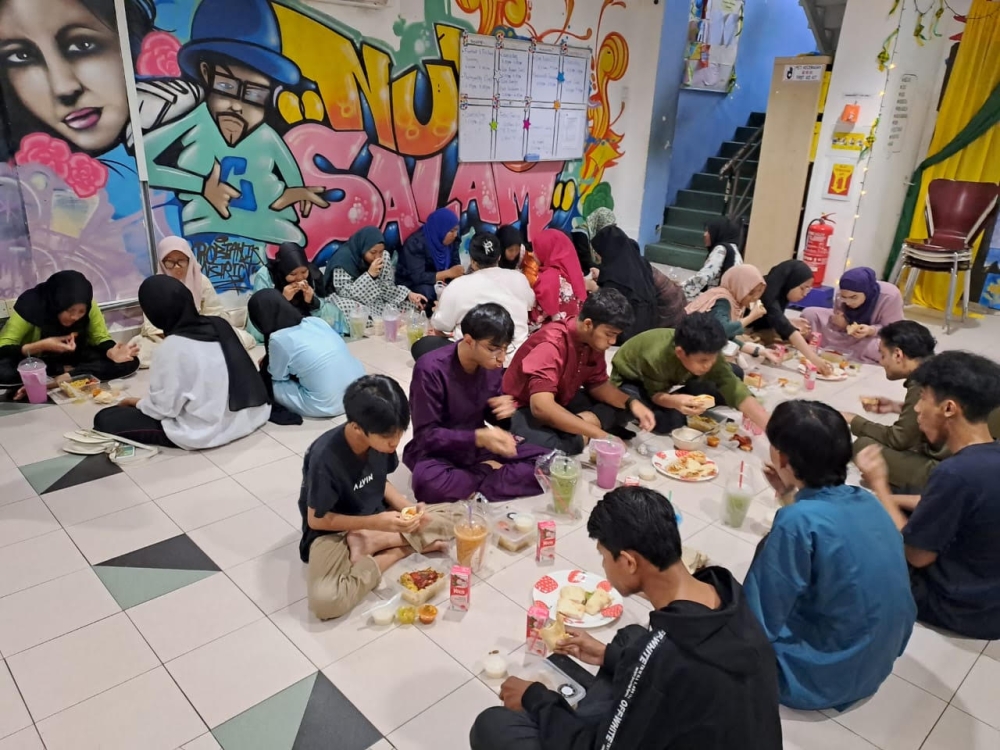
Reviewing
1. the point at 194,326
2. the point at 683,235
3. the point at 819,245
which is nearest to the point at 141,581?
the point at 194,326

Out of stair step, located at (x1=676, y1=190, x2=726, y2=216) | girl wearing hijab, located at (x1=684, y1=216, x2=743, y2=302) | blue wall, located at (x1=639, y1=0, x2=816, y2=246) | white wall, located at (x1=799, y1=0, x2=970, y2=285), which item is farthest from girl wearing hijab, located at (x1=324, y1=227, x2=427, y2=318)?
stair step, located at (x1=676, y1=190, x2=726, y2=216)

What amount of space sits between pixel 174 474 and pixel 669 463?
100 inches

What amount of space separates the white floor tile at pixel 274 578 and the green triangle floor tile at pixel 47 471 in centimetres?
125

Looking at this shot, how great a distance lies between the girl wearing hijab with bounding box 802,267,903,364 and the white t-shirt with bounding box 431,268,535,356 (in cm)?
240

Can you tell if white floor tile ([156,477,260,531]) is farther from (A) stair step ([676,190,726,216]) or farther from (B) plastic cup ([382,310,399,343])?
(A) stair step ([676,190,726,216])

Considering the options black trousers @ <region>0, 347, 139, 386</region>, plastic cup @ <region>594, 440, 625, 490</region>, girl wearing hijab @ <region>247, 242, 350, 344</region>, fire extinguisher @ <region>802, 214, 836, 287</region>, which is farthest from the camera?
fire extinguisher @ <region>802, 214, 836, 287</region>

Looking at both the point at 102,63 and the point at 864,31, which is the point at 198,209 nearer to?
the point at 102,63

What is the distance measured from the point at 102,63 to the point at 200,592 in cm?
357

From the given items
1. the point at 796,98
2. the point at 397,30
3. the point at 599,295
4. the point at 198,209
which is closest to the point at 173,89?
the point at 198,209

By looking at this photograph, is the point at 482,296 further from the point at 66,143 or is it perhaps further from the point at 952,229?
the point at 952,229

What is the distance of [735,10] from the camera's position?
834 centimetres

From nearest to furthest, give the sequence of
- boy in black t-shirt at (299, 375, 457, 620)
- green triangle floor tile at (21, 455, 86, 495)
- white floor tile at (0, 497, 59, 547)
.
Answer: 1. boy in black t-shirt at (299, 375, 457, 620)
2. white floor tile at (0, 497, 59, 547)
3. green triangle floor tile at (21, 455, 86, 495)

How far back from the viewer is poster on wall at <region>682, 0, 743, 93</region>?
320 inches

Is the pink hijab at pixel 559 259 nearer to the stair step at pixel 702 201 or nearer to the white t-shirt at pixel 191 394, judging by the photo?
the white t-shirt at pixel 191 394
